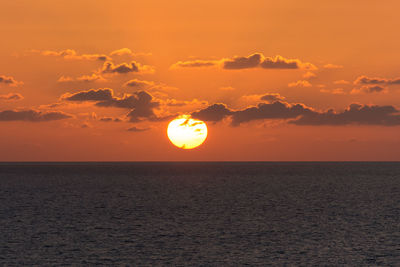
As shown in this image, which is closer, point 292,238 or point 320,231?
point 292,238

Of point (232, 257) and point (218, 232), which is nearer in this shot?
point (232, 257)

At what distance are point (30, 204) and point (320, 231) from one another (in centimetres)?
5262

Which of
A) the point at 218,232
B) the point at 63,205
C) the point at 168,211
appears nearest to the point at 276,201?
the point at 168,211

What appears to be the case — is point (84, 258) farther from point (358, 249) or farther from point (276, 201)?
point (276, 201)

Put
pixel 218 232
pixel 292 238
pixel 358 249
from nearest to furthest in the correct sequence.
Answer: pixel 358 249, pixel 292 238, pixel 218 232

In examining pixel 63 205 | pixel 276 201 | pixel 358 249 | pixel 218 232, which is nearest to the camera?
pixel 358 249

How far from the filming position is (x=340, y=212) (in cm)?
7894

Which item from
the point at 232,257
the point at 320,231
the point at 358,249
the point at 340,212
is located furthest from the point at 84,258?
the point at 340,212

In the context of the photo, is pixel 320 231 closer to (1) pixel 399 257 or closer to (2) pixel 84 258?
(1) pixel 399 257

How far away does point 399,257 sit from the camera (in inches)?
1687

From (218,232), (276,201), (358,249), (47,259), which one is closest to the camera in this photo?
(47,259)

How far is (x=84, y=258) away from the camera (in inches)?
1686

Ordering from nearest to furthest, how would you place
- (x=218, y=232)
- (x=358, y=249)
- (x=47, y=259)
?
1. (x=47, y=259)
2. (x=358, y=249)
3. (x=218, y=232)

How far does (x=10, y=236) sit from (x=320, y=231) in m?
31.4
